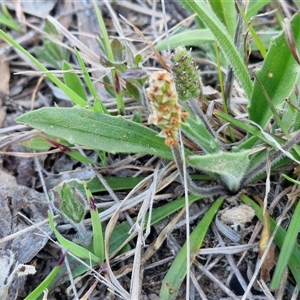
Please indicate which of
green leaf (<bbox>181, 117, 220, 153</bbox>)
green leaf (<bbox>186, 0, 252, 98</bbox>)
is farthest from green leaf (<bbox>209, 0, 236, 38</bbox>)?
green leaf (<bbox>181, 117, 220, 153</bbox>)

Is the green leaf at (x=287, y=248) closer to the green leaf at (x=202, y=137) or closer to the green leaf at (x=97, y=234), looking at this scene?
the green leaf at (x=202, y=137)

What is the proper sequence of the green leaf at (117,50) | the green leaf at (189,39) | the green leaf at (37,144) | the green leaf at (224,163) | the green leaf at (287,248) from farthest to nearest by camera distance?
the green leaf at (189,39) → the green leaf at (37,144) → the green leaf at (117,50) → the green leaf at (287,248) → the green leaf at (224,163)

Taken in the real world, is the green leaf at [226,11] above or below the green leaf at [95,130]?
above

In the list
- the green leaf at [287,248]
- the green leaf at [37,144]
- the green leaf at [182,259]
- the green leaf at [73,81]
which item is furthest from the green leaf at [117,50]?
the green leaf at [287,248]

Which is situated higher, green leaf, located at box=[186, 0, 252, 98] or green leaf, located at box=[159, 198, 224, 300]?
green leaf, located at box=[186, 0, 252, 98]

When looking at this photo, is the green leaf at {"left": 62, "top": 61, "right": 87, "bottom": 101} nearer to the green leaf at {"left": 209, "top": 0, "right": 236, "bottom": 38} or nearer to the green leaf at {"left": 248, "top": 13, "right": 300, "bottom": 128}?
the green leaf at {"left": 209, "top": 0, "right": 236, "bottom": 38}

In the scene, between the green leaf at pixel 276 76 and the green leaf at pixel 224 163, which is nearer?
the green leaf at pixel 224 163

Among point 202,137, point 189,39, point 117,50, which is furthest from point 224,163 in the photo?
point 189,39

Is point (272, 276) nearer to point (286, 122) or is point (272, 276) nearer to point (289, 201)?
point (289, 201)
